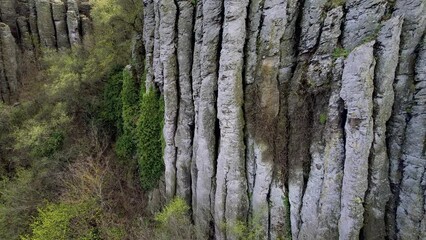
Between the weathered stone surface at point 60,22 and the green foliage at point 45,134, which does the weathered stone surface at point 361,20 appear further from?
the weathered stone surface at point 60,22

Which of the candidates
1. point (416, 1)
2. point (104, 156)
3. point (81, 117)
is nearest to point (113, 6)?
point (81, 117)

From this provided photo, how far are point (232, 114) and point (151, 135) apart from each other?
795cm

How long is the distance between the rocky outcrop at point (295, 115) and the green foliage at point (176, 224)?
2.85 ft

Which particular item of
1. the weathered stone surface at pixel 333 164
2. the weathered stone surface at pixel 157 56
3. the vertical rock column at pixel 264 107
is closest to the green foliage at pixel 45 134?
the weathered stone surface at pixel 157 56

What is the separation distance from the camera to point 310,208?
12617 millimetres

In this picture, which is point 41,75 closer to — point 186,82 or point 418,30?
point 186,82

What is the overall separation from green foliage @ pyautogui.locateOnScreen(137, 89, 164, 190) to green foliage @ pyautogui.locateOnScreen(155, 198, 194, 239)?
4.12m

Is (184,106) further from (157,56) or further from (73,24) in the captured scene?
(73,24)

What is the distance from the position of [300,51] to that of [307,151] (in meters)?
4.71

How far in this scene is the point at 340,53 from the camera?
39.0ft

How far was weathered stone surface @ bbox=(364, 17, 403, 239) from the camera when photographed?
10.5 metres

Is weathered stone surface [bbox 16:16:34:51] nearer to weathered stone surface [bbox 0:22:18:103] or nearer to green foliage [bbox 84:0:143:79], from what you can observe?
weathered stone surface [bbox 0:22:18:103]

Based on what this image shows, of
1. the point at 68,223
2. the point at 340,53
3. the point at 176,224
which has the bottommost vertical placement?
the point at 68,223

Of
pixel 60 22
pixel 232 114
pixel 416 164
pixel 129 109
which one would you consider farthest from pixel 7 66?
pixel 416 164
